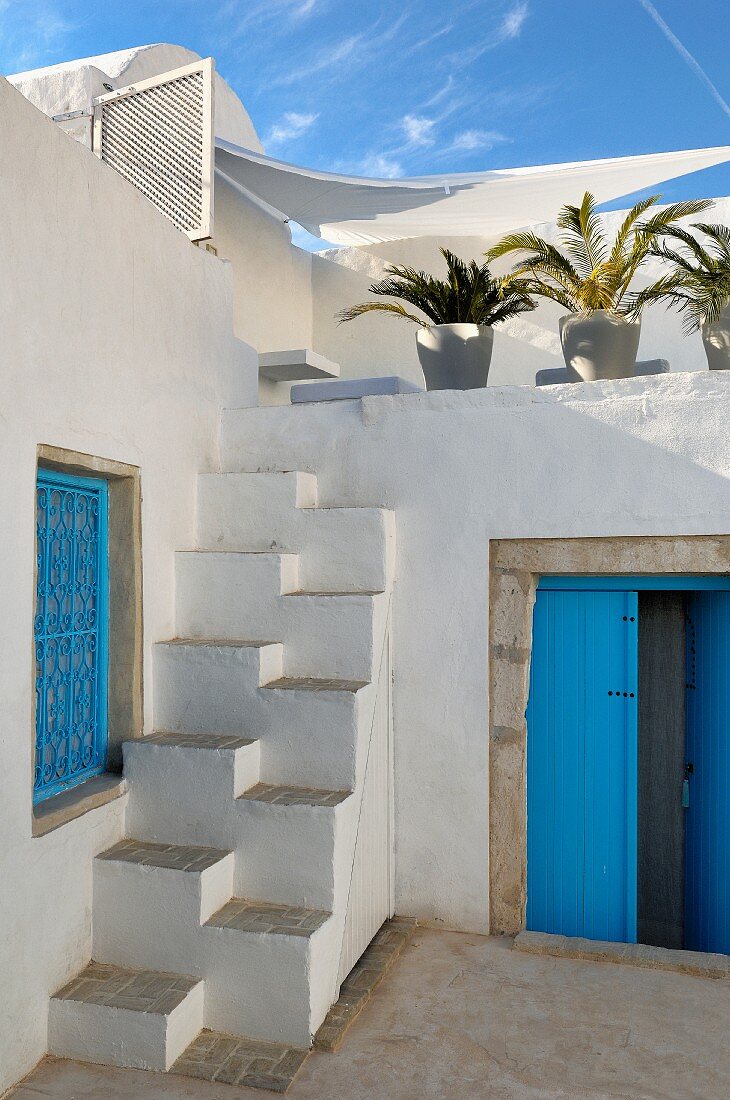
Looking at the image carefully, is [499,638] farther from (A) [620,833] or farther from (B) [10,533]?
(B) [10,533]

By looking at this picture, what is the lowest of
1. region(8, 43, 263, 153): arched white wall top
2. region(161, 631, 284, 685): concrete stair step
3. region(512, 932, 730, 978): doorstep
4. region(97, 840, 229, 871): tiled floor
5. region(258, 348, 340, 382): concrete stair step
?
region(512, 932, 730, 978): doorstep

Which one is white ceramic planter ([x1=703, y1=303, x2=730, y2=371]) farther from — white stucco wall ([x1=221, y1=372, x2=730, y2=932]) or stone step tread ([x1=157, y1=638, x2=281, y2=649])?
stone step tread ([x1=157, y1=638, x2=281, y2=649])

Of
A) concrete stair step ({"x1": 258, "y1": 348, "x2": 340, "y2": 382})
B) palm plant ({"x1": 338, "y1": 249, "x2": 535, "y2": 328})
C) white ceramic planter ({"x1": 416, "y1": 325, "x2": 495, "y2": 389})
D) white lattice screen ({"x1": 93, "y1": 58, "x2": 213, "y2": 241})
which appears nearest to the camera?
white lattice screen ({"x1": 93, "y1": 58, "x2": 213, "y2": 241})

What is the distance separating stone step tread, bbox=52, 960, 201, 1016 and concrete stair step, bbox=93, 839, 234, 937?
0.41ft

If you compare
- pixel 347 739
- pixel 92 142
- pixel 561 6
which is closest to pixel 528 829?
pixel 347 739

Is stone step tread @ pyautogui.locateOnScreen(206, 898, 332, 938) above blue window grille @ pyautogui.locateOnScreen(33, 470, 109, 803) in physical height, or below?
below

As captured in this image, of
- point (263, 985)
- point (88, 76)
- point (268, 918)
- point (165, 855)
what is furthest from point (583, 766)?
point (88, 76)

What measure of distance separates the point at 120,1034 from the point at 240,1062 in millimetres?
464

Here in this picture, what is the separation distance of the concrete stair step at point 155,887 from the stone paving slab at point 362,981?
2.12 feet

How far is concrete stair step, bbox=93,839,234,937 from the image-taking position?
3.52 metres

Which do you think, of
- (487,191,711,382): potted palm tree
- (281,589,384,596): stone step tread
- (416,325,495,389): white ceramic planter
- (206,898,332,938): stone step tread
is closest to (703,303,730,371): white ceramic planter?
(487,191,711,382): potted palm tree

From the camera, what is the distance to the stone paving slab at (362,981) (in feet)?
11.2

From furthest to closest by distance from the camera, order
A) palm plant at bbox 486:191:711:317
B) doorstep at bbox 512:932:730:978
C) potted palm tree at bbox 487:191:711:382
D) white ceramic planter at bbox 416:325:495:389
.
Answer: white ceramic planter at bbox 416:325:495:389 → palm plant at bbox 486:191:711:317 → potted palm tree at bbox 487:191:711:382 → doorstep at bbox 512:932:730:978

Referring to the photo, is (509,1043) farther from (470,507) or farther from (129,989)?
(470,507)
